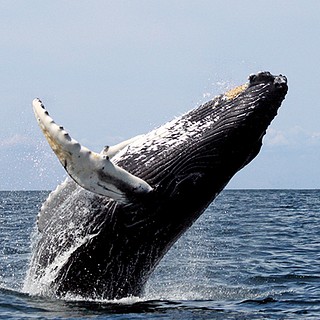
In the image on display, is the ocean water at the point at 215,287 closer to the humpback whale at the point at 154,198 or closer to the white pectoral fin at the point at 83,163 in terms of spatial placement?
the humpback whale at the point at 154,198

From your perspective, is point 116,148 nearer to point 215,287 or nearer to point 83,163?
point 83,163

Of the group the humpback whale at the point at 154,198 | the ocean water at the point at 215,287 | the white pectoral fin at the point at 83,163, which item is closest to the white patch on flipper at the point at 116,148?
the humpback whale at the point at 154,198

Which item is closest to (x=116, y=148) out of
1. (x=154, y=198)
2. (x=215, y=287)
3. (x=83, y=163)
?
(x=154, y=198)

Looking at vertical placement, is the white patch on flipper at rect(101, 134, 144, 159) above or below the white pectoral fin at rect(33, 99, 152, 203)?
above

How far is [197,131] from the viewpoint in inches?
436

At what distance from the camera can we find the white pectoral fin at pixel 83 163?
9664mm

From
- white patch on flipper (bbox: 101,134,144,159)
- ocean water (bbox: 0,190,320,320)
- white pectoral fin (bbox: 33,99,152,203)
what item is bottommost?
ocean water (bbox: 0,190,320,320)

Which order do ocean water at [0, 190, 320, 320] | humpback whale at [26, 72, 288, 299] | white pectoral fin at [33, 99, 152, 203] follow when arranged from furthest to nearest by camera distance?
humpback whale at [26, 72, 288, 299] → ocean water at [0, 190, 320, 320] → white pectoral fin at [33, 99, 152, 203]

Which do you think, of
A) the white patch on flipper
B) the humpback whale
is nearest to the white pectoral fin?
the humpback whale

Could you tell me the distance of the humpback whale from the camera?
35.3ft

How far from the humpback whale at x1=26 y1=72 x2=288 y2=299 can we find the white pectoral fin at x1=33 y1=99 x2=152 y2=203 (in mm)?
403

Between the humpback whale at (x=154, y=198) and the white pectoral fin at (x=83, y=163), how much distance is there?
40 cm

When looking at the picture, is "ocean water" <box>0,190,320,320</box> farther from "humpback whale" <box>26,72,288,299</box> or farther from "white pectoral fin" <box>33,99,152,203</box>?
"white pectoral fin" <box>33,99,152,203</box>

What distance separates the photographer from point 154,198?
10703 millimetres
